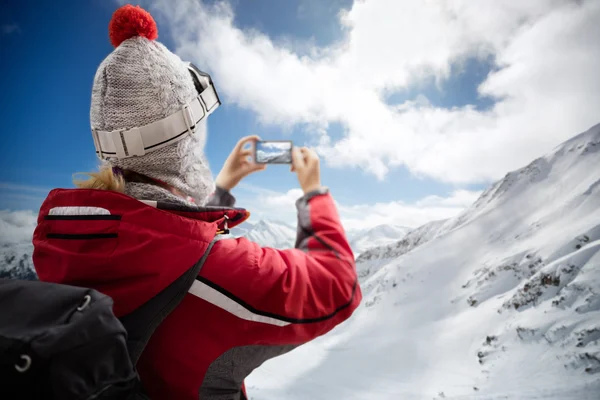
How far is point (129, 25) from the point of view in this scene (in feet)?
5.75

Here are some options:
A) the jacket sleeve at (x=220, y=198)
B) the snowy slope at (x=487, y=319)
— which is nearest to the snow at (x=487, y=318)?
the snowy slope at (x=487, y=319)

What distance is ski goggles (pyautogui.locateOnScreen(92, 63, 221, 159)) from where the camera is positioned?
5.27 ft

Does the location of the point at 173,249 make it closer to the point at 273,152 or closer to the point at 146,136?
the point at 146,136

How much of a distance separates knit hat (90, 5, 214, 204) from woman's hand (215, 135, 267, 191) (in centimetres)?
34

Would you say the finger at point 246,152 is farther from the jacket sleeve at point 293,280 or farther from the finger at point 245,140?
the jacket sleeve at point 293,280

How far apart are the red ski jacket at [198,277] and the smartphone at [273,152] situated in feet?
1.54

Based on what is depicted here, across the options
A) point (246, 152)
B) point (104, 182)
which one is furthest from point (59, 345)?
point (246, 152)

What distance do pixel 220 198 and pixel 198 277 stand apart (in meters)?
0.95

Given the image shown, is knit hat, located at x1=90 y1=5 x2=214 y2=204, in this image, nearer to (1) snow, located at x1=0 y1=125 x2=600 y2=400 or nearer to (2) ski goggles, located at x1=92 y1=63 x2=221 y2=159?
(2) ski goggles, located at x1=92 y1=63 x2=221 y2=159

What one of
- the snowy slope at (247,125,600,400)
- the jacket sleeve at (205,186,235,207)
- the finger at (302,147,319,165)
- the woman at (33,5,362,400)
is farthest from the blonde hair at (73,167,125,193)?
the snowy slope at (247,125,600,400)

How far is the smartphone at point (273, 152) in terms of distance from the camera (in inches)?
73.1

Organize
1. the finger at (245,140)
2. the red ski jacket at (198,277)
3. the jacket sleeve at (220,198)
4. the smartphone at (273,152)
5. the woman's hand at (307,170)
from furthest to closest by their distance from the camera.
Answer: the jacket sleeve at (220,198)
the finger at (245,140)
the smartphone at (273,152)
the woman's hand at (307,170)
the red ski jacket at (198,277)

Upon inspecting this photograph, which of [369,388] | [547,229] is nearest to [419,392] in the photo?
[369,388]

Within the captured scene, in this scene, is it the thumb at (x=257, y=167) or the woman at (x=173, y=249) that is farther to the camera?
the thumb at (x=257, y=167)
